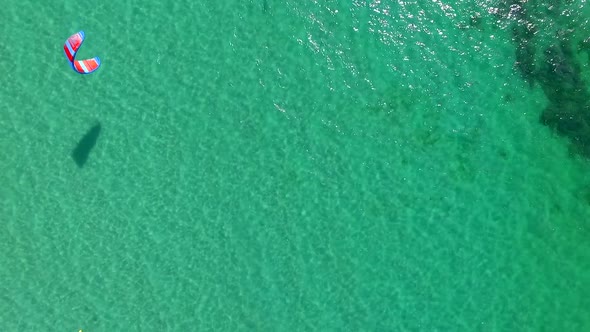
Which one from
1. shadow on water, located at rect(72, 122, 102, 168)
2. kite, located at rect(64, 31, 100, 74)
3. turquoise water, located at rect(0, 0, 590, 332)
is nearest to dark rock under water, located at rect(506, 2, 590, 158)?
turquoise water, located at rect(0, 0, 590, 332)

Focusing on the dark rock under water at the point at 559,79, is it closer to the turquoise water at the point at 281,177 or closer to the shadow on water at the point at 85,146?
the turquoise water at the point at 281,177

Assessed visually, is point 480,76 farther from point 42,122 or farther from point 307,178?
point 42,122

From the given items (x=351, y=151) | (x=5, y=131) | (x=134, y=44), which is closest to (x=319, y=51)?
(x=351, y=151)

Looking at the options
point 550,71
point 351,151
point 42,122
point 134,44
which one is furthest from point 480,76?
point 42,122

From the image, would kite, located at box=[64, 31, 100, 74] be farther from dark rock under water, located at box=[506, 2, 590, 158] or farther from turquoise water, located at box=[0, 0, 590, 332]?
dark rock under water, located at box=[506, 2, 590, 158]

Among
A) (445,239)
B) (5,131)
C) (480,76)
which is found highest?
(480,76)

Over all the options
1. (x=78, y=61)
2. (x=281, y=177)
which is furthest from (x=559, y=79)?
(x=78, y=61)

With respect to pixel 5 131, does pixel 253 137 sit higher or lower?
higher

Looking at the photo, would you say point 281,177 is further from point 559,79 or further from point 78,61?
point 559,79
